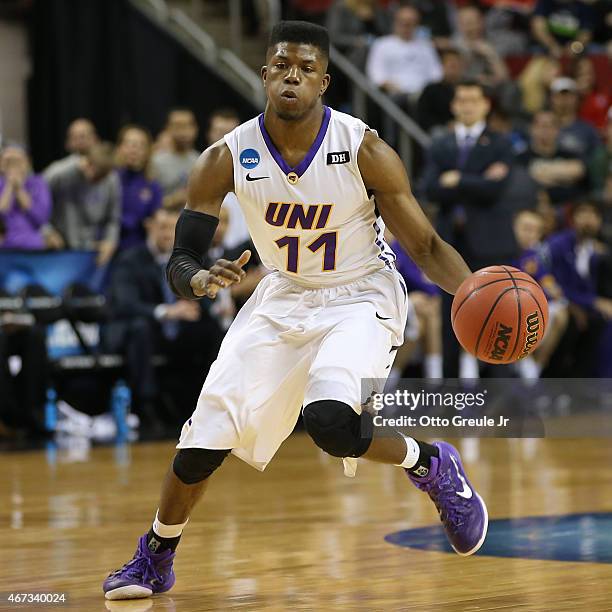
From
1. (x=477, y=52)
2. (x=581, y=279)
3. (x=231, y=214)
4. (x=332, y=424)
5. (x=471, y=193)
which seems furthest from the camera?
(x=477, y=52)

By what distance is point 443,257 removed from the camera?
4.75 metres

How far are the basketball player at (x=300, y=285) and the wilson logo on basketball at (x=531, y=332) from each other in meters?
0.33

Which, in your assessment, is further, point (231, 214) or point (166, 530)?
point (231, 214)

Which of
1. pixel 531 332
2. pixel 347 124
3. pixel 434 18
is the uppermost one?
pixel 434 18

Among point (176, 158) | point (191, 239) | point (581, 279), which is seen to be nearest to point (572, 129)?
point (581, 279)

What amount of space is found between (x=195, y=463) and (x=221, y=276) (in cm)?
68

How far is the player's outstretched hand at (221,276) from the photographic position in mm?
4133

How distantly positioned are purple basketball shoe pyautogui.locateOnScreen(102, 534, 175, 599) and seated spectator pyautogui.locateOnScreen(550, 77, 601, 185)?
8.98 metres

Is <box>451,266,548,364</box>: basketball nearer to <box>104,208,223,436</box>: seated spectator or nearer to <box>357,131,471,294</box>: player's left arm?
<box>357,131,471,294</box>: player's left arm

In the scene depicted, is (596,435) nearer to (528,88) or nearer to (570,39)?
(528,88)

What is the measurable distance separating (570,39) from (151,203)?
5.85 metres

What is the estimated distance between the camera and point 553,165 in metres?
12.7

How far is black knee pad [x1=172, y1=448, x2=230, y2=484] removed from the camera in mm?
4434

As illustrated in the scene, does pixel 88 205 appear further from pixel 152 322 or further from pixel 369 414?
pixel 369 414
